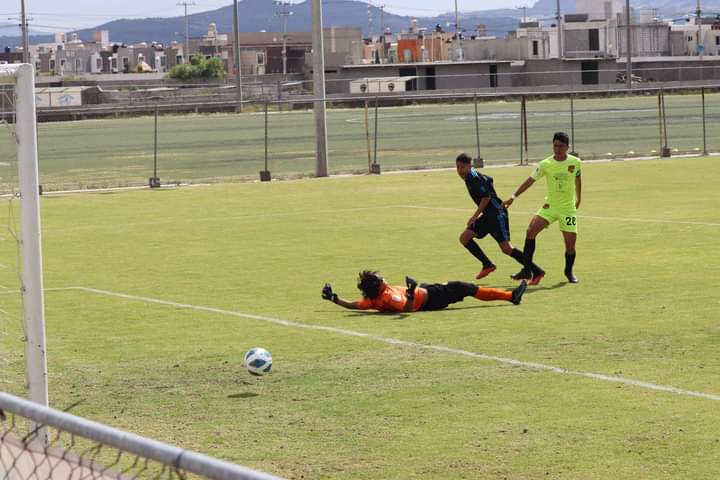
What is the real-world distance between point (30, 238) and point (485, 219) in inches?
332

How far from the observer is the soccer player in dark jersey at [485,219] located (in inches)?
635

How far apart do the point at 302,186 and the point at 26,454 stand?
25.5 metres

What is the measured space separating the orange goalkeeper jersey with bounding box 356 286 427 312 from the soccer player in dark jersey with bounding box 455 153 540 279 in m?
2.44

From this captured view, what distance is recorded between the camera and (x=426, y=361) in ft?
37.5

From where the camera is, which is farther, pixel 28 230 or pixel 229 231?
pixel 229 231

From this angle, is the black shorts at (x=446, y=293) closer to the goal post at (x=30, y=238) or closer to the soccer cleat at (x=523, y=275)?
the soccer cleat at (x=523, y=275)

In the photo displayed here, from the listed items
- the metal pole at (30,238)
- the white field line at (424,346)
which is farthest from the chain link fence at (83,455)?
the white field line at (424,346)

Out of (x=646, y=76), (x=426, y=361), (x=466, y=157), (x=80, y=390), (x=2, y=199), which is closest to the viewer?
(x=80, y=390)

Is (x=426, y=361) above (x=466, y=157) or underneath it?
underneath

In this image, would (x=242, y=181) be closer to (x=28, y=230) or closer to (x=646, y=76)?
(x=28, y=230)

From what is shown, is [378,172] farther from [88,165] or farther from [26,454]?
[26,454]

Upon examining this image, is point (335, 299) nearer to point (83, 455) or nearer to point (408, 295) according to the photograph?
point (408, 295)

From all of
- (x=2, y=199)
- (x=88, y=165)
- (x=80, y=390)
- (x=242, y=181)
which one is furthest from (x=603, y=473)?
(x=88, y=165)

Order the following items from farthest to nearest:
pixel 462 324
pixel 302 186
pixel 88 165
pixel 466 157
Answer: pixel 88 165 < pixel 302 186 < pixel 466 157 < pixel 462 324
